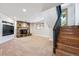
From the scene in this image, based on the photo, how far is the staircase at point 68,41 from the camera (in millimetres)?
2651

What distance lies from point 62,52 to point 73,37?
53cm

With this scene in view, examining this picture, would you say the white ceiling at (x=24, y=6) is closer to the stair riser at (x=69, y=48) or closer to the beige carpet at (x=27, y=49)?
the stair riser at (x=69, y=48)

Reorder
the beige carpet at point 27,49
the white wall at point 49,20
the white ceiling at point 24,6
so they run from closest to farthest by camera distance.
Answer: the white ceiling at point 24,6 < the beige carpet at point 27,49 < the white wall at point 49,20

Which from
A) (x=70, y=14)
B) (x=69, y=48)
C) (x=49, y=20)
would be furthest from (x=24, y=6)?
(x=69, y=48)

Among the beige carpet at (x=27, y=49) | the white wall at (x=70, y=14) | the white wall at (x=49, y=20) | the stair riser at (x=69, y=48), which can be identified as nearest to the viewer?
the stair riser at (x=69, y=48)

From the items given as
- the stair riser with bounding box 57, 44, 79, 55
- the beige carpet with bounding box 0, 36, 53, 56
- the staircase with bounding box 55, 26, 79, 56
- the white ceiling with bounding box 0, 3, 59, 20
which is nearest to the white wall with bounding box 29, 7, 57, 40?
the white ceiling with bounding box 0, 3, 59, 20

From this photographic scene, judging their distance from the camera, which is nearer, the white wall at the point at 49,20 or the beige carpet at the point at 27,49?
the beige carpet at the point at 27,49

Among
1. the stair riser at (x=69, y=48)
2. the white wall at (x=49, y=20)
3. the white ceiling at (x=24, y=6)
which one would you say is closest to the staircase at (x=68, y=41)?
the stair riser at (x=69, y=48)

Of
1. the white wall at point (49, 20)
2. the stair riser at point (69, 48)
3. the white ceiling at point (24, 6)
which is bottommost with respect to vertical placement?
the stair riser at point (69, 48)

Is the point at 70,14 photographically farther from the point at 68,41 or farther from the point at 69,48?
the point at 69,48

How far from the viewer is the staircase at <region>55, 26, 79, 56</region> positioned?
8.70ft

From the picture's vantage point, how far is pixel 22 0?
8.09 ft

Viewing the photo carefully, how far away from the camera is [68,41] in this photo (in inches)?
113

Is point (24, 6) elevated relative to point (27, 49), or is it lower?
elevated
